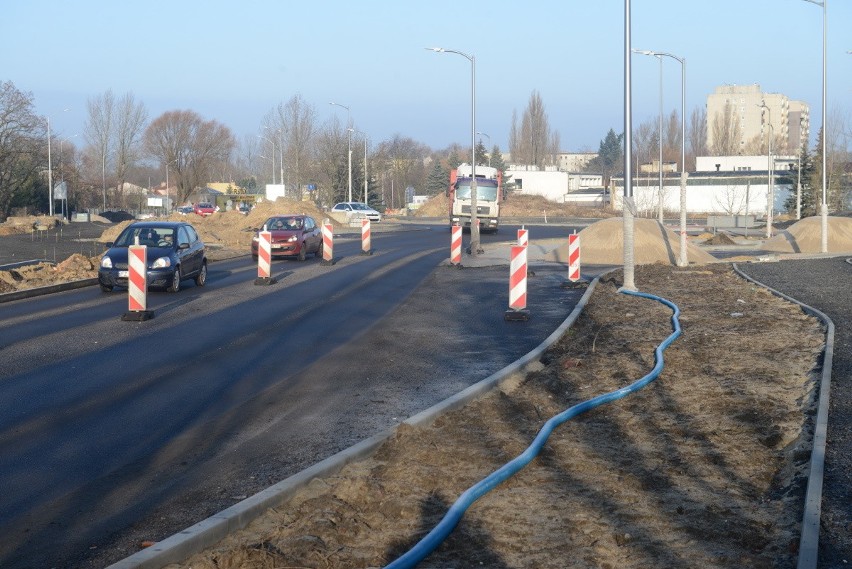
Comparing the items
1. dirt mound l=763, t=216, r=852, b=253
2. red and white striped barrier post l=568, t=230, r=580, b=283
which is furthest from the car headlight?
dirt mound l=763, t=216, r=852, b=253

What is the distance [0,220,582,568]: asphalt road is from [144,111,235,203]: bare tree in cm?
9868

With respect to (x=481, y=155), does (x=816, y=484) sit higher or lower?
lower

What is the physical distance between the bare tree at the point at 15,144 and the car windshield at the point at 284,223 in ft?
133

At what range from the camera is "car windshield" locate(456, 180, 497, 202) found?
5428 cm

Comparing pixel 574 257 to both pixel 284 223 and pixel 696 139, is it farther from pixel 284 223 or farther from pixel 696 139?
pixel 696 139

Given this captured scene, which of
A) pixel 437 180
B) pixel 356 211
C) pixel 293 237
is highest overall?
pixel 437 180

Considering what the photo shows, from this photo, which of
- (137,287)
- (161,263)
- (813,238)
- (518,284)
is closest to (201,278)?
(161,263)

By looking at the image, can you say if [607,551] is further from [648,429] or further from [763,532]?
[648,429]

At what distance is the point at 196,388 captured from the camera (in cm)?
1074

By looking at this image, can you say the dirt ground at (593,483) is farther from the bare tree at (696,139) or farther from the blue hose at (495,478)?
the bare tree at (696,139)

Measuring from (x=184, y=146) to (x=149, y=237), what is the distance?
99.0m

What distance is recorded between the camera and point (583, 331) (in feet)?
49.5

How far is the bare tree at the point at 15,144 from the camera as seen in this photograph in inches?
2608

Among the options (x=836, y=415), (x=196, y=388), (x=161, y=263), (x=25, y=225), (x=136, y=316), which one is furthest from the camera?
(x=25, y=225)
